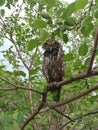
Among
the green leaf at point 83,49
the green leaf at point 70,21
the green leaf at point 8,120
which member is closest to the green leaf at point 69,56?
the green leaf at point 83,49

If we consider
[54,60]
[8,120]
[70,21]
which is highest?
[54,60]

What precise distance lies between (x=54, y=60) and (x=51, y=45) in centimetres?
12

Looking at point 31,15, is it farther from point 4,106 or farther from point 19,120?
point 19,120

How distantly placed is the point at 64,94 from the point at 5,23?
148 centimetres

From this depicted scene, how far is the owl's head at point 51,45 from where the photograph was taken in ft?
6.76

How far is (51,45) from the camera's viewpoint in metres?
2.09

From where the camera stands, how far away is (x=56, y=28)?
166 centimetres

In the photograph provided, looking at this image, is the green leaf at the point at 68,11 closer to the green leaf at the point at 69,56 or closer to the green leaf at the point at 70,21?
the green leaf at the point at 70,21

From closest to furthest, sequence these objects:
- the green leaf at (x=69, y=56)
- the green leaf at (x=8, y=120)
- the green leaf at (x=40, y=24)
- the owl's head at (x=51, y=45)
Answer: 1. the green leaf at (x=40, y=24)
2. the green leaf at (x=69, y=56)
3. the owl's head at (x=51, y=45)
4. the green leaf at (x=8, y=120)

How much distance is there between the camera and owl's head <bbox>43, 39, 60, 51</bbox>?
2.06m

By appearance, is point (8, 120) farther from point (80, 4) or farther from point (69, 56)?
point (80, 4)

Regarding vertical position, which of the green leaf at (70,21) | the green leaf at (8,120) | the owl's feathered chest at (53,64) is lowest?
the green leaf at (8,120)

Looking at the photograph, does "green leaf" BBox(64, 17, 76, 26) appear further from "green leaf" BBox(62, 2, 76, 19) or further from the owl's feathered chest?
the owl's feathered chest

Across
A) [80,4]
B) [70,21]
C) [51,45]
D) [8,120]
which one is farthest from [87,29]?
[8,120]
